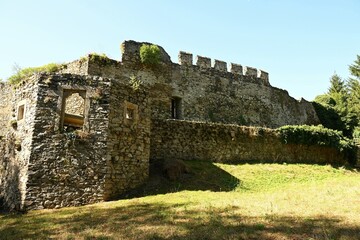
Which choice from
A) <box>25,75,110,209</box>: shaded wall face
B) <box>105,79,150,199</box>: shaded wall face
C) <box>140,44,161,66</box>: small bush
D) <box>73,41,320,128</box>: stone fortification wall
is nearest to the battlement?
<box>73,41,320,128</box>: stone fortification wall

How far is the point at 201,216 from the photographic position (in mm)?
8492

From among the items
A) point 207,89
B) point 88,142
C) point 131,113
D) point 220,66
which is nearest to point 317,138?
point 207,89

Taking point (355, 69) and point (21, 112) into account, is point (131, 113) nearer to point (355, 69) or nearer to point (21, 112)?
point (21, 112)

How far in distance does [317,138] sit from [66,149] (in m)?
14.2

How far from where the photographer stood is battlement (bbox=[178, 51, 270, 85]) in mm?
23078

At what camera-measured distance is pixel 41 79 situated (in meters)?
11.5

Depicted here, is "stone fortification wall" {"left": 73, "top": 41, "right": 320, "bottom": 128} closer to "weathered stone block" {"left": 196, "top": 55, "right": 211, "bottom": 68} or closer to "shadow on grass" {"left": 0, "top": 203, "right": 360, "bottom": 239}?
"weathered stone block" {"left": 196, "top": 55, "right": 211, "bottom": 68}

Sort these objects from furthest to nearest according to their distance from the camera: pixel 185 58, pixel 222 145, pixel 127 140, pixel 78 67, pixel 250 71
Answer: pixel 250 71, pixel 185 58, pixel 78 67, pixel 222 145, pixel 127 140

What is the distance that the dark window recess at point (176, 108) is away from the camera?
73.0 feet

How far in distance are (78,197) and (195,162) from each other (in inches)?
233

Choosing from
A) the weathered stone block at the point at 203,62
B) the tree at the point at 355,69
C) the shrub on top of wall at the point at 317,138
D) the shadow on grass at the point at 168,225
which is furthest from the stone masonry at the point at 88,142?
the tree at the point at 355,69

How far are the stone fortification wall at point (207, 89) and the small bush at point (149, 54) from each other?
1.10 ft

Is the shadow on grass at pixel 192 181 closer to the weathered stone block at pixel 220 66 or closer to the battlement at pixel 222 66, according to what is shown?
the battlement at pixel 222 66

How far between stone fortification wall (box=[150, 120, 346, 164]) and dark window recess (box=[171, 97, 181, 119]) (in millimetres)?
5760
